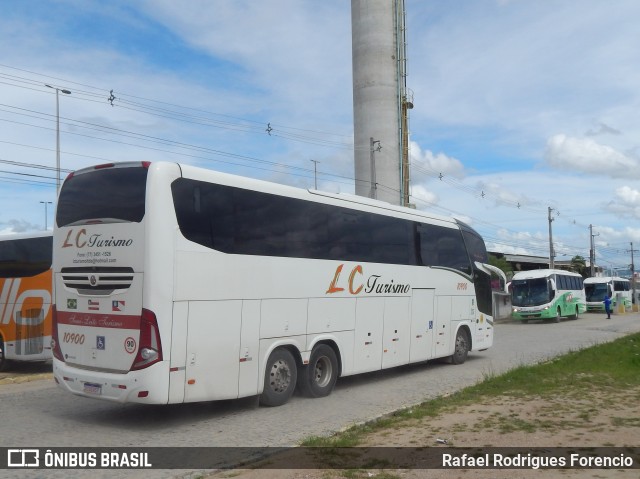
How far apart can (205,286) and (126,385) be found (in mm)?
1769

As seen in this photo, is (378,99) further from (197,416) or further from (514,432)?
(514,432)

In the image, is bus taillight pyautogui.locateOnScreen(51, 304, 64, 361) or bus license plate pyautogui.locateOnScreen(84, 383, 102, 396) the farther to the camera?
bus taillight pyautogui.locateOnScreen(51, 304, 64, 361)

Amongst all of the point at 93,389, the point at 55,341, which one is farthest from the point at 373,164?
the point at 93,389

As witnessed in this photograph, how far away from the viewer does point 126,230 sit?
9164 mm

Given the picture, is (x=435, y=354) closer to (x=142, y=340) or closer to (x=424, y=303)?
(x=424, y=303)

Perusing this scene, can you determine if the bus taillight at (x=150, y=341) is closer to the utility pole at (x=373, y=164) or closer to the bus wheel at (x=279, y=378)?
the bus wheel at (x=279, y=378)

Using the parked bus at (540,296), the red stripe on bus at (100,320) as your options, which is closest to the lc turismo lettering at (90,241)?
the red stripe on bus at (100,320)

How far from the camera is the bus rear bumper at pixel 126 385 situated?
347 inches

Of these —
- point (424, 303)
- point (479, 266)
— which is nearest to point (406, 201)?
point (479, 266)

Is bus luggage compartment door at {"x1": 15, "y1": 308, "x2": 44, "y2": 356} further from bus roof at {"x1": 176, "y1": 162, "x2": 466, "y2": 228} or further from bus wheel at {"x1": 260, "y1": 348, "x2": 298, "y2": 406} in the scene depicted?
bus roof at {"x1": 176, "y1": 162, "x2": 466, "y2": 228}

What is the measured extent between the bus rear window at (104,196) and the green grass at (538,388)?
4125mm

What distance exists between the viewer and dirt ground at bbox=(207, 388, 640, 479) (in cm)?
645

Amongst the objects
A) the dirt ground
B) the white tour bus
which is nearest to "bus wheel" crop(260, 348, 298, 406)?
the white tour bus

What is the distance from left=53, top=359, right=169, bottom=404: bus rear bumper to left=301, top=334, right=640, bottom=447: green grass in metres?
2.23
